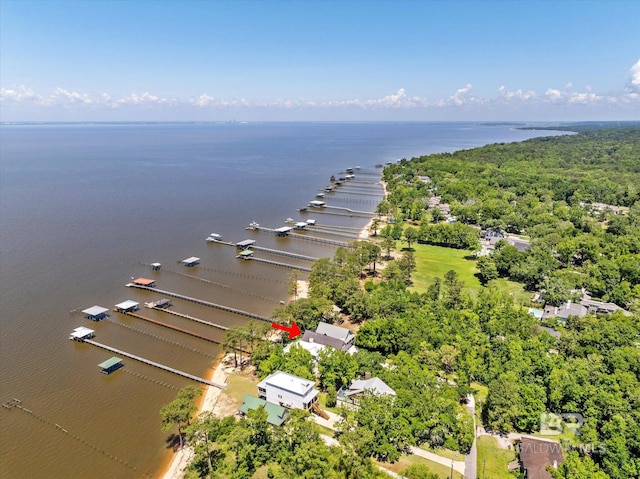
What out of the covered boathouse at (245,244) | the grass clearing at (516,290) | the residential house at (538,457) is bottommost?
the grass clearing at (516,290)

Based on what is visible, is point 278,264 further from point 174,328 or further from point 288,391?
point 288,391

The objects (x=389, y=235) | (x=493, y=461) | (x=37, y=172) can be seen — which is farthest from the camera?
(x=37, y=172)

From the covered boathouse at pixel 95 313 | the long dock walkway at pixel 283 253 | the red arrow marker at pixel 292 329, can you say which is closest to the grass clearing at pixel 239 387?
the red arrow marker at pixel 292 329

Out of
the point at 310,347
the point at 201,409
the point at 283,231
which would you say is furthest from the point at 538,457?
the point at 283,231

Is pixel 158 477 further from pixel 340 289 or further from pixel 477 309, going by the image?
pixel 477 309

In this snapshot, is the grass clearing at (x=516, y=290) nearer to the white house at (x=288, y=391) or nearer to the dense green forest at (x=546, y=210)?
the dense green forest at (x=546, y=210)

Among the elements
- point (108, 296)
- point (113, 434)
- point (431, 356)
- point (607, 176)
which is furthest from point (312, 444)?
point (607, 176)
